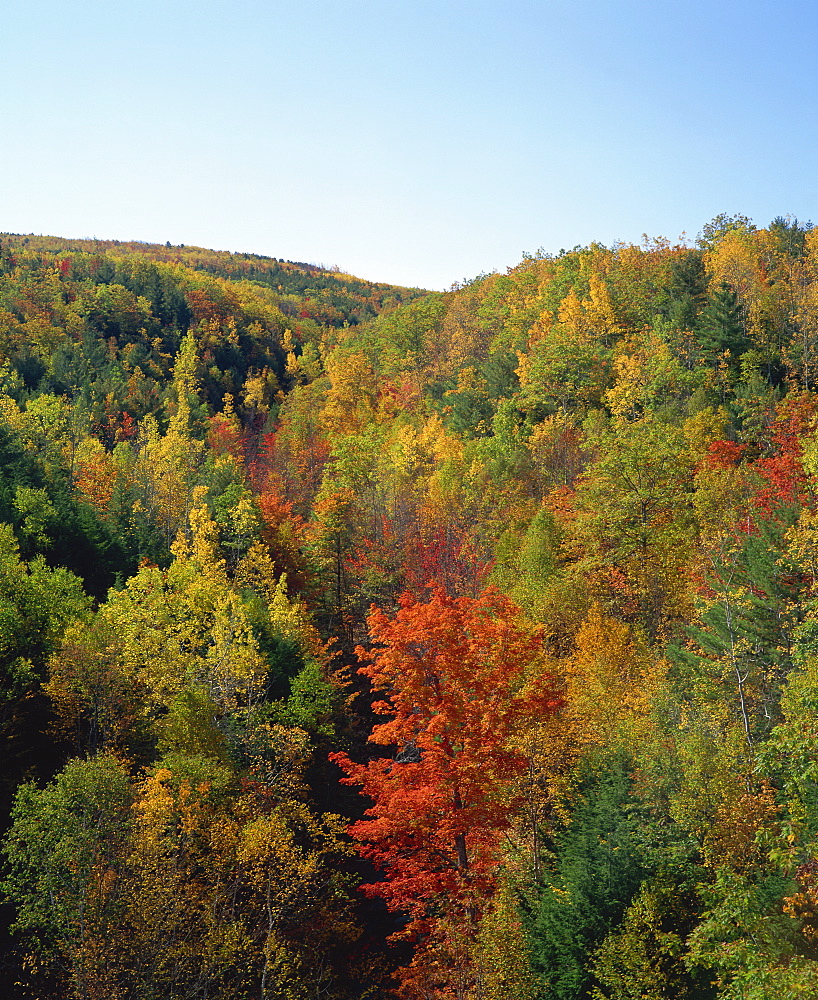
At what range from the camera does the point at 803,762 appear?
13.5m

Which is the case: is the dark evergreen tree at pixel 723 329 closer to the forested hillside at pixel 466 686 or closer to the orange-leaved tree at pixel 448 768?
the forested hillside at pixel 466 686

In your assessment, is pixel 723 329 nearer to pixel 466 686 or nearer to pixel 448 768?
pixel 466 686

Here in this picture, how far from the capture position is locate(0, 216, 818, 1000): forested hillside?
61.3ft

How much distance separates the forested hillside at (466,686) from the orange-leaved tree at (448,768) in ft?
0.40

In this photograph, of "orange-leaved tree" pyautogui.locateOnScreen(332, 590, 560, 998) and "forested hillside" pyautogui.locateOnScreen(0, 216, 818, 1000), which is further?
"orange-leaved tree" pyautogui.locateOnScreen(332, 590, 560, 998)

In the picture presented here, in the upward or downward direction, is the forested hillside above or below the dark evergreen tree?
below

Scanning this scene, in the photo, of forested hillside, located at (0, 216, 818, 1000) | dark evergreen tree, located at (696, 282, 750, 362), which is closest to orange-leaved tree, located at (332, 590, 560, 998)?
forested hillside, located at (0, 216, 818, 1000)

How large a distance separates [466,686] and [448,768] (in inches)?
99.5

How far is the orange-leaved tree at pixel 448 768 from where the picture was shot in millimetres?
22938

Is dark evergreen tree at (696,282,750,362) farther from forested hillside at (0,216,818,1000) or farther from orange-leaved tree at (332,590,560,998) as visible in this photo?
orange-leaved tree at (332,590,560,998)

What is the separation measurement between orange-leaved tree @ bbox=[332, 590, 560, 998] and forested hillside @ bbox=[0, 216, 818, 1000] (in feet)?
0.40

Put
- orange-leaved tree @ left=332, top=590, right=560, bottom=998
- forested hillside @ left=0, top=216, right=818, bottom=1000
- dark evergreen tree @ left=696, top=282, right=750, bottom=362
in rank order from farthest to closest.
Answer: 1. dark evergreen tree @ left=696, top=282, right=750, bottom=362
2. orange-leaved tree @ left=332, top=590, right=560, bottom=998
3. forested hillside @ left=0, top=216, right=818, bottom=1000

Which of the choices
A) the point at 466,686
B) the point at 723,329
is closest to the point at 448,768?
the point at 466,686

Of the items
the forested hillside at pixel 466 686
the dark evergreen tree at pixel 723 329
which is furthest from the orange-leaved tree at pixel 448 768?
the dark evergreen tree at pixel 723 329
